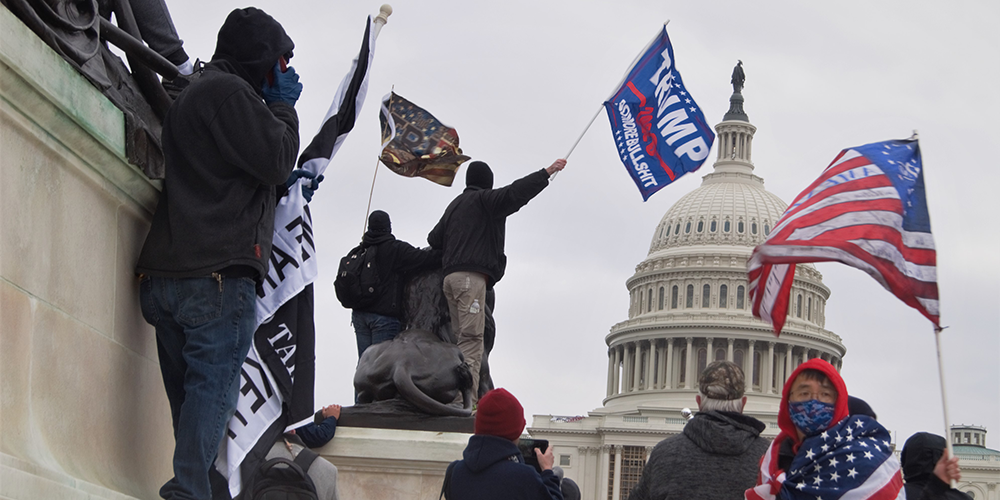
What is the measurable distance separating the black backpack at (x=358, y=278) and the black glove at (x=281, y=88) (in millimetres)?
3799

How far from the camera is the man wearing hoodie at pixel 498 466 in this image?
4.81m

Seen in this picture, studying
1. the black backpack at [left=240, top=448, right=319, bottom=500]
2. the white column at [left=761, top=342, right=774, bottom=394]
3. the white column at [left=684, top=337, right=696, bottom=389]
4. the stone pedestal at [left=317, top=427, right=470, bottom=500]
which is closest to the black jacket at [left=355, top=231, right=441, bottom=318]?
the stone pedestal at [left=317, top=427, right=470, bottom=500]

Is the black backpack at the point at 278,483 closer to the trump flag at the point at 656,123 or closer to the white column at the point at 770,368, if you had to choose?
the trump flag at the point at 656,123

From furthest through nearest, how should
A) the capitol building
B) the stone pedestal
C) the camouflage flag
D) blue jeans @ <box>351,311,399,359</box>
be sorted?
the capitol building
the camouflage flag
blue jeans @ <box>351,311,399,359</box>
the stone pedestal

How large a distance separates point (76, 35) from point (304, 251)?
41.2 inches

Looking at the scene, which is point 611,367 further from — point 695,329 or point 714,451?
point 714,451

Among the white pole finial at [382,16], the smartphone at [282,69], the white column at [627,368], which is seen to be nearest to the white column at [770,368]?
the white column at [627,368]

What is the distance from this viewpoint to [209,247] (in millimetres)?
4527

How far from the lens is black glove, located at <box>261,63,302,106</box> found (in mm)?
4922

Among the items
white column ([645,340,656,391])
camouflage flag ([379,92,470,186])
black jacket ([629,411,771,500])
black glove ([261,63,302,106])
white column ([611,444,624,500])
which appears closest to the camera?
black glove ([261,63,302,106])

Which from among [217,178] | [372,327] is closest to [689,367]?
[372,327]

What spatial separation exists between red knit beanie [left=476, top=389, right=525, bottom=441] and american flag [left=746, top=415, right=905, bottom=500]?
851 mm

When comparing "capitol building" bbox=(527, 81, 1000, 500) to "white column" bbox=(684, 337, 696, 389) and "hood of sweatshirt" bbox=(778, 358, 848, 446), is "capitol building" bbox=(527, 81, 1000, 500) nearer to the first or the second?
"white column" bbox=(684, 337, 696, 389)

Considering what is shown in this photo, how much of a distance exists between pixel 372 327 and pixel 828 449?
4573mm
